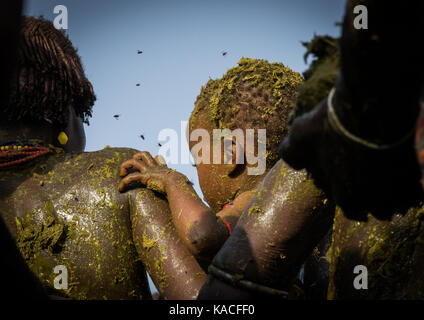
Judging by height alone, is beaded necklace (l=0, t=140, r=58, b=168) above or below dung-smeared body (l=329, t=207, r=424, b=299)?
above

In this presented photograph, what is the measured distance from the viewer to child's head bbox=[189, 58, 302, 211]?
294 cm

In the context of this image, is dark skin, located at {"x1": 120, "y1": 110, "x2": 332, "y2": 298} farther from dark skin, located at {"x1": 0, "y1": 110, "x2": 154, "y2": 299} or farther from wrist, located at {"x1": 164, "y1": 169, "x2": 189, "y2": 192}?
dark skin, located at {"x1": 0, "y1": 110, "x2": 154, "y2": 299}

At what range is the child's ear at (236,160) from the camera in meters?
2.89

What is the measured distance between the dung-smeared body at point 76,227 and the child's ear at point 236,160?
890mm

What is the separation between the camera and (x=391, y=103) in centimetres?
91

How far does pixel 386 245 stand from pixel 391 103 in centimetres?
99

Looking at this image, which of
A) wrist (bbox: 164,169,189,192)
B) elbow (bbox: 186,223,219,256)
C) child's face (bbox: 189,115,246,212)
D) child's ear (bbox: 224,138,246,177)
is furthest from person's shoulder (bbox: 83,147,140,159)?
elbow (bbox: 186,223,219,256)

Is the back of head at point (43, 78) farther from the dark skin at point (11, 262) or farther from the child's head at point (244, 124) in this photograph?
the dark skin at point (11, 262)

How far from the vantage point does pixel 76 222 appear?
7.43 feet

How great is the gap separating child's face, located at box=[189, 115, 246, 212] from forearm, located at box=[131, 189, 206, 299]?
70 cm

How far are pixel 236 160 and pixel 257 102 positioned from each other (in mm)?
514

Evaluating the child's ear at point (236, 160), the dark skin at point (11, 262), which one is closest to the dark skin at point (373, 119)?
the dark skin at point (11, 262)
